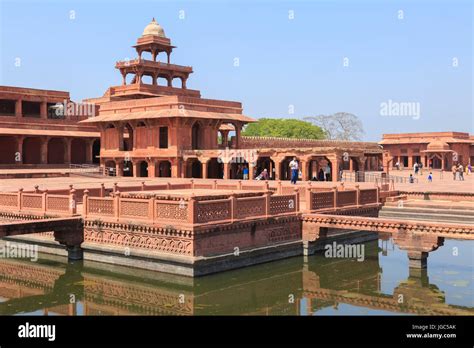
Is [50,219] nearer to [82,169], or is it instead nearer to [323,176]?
[323,176]

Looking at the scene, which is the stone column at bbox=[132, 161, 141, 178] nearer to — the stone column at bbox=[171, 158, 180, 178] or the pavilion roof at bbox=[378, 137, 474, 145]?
the stone column at bbox=[171, 158, 180, 178]

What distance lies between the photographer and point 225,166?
33625 mm

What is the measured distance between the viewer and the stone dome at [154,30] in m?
45.9

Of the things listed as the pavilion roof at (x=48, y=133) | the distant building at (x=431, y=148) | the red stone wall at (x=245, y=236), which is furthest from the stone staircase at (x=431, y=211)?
the distant building at (x=431, y=148)

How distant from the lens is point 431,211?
2173 cm

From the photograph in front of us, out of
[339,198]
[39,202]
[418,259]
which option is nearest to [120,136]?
[39,202]

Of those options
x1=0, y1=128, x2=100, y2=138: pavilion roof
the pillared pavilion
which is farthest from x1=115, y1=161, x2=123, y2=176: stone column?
x1=0, y1=128, x2=100, y2=138: pavilion roof

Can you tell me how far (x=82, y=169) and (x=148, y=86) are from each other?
8.55 meters

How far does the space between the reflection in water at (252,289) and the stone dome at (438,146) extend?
37.5m

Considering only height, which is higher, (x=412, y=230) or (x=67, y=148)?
(x=67, y=148)

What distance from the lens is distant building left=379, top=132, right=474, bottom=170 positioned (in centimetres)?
5241

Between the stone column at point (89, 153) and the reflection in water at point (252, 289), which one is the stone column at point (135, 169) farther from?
the reflection in water at point (252, 289)

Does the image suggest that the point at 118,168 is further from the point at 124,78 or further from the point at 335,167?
the point at 335,167

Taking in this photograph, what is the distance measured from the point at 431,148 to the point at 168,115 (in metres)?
28.2
